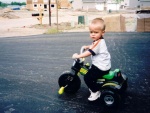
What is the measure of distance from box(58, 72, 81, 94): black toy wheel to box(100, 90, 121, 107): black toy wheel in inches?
27.2

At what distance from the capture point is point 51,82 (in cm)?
512

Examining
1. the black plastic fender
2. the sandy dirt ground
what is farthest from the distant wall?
the black plastic fender

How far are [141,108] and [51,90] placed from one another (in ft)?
6.18

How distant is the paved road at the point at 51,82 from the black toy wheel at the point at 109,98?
12cm

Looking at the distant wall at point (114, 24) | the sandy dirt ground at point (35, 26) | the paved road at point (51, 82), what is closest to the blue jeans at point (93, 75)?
the paved road at point (51, 82)

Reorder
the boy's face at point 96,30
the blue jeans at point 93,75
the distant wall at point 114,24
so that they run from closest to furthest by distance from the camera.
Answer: the boy's face at point 96,30, the blue jeans at point 93,75, the distant wall at point 114,24

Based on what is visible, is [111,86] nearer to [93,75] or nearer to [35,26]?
[93,75]

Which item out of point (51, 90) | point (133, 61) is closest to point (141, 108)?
point (51, 90)

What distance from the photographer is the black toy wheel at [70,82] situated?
4207 mm

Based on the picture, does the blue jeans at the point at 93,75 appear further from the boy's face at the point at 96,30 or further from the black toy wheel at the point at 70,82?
the boy's face at the point at 96,30

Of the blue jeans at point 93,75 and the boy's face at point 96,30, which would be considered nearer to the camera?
the boy's face at point 96,30

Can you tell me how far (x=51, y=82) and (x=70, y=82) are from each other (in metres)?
0.99

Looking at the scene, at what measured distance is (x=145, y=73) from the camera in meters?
5.58

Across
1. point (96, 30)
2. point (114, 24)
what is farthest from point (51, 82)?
point (114, 24)
